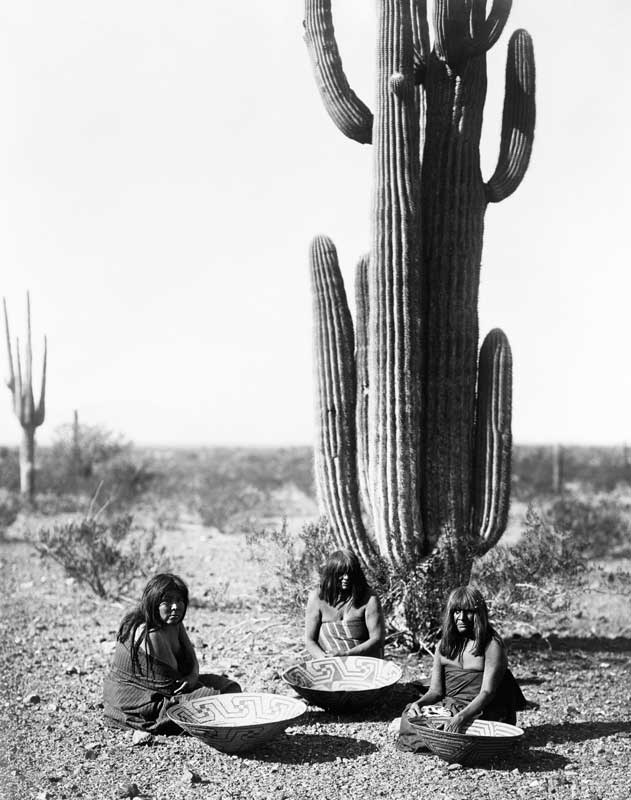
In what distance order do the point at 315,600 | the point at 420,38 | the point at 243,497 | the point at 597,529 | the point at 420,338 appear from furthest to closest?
the point at 243,497 < the point at 597,529 < the point at 420,38 < the point at 420,338 < the point at 315,600

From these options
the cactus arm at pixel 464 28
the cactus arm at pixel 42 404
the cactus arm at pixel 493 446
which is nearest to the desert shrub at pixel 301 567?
the cactus arm at pixel 493 446

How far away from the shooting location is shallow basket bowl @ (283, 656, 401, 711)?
18.2ft

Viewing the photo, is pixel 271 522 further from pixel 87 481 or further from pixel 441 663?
pixel 441 663

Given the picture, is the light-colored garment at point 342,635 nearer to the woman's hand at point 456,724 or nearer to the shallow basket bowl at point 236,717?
the shallow basket bowl at point 236,717

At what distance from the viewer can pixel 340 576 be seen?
6043 mm

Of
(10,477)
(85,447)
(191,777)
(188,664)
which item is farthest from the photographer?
(85,447)

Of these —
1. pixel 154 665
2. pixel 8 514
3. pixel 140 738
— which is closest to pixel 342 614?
pixel 154 665

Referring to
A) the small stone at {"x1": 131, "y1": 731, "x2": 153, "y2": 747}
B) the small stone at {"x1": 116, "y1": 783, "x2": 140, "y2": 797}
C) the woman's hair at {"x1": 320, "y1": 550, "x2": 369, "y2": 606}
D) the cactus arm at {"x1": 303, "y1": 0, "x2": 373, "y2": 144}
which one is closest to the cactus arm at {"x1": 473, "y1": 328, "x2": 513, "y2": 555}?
the woman's hair at {"x1": 320, "y1": 550, "x2": 369, "y2": 606}

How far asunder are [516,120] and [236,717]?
227 inches

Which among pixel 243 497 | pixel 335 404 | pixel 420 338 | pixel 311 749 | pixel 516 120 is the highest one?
pixel 516 120

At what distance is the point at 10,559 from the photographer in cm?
1281

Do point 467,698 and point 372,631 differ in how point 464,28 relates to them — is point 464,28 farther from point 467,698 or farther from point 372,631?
point 467,698

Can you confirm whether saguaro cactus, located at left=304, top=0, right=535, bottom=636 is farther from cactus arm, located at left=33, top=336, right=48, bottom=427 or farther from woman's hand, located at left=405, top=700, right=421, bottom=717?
cactus arm, located at left=33, top=336, right=48, bottom=427

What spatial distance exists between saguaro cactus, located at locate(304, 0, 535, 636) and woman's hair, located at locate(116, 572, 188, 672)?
2.52m
